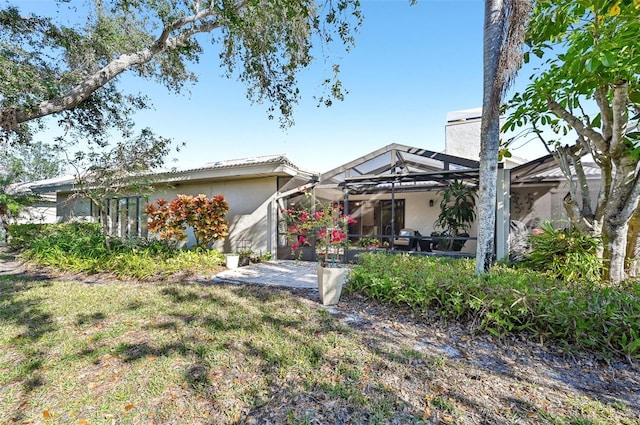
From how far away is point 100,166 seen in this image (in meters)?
8.39

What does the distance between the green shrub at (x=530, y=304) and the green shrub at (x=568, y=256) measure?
108 centimetres

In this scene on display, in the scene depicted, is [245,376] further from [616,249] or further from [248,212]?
[248,212]

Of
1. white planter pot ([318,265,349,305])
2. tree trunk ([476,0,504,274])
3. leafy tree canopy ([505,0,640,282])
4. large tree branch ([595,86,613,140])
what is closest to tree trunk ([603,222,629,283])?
leafy tree canopy ([505,0,640,282])

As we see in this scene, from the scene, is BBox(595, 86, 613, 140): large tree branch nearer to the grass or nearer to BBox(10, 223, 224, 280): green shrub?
the grass

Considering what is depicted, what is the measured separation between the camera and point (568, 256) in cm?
593

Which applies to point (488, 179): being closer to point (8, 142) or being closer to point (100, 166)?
point (100, 166)

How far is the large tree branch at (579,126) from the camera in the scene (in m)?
5.54

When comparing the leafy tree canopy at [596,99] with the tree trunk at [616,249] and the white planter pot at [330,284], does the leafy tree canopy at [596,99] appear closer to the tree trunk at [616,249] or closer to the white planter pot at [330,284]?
the tree trunk at [616,249]

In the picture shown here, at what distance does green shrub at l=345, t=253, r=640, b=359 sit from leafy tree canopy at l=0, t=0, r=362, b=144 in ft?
17.0

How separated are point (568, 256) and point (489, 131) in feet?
11.2

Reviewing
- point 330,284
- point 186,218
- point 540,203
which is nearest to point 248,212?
point 186,218

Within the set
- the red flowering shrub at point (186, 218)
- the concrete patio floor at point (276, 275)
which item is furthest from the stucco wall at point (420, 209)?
the red flowering shrub at point (186, 218)

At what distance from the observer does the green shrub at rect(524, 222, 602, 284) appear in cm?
571

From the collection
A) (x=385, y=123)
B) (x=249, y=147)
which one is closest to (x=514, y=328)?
(x=385, y=123)
